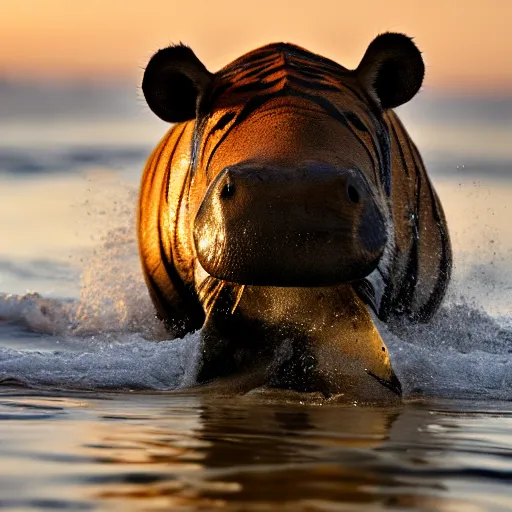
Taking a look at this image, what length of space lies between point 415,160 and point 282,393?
311 cm

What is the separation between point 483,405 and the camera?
6684 millimetres

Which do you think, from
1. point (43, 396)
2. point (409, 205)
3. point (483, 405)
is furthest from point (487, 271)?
point (43, 396)

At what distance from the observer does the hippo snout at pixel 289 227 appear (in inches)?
266

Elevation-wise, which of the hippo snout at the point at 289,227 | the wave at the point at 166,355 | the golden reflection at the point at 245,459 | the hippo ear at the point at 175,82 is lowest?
the golden reflection at the point at 245,459

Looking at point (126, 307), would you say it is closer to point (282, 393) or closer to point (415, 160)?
point (415, 160)

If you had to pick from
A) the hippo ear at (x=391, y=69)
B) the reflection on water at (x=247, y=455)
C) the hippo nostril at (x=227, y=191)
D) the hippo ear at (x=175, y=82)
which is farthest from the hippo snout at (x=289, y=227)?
the hippo ear at (x=391, y=69)

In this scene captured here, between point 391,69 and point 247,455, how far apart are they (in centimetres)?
419

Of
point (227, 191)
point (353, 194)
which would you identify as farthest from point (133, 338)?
point (353, 194)

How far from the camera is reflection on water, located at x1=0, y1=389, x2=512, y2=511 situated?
4059 millimetres

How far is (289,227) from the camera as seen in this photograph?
6734mm

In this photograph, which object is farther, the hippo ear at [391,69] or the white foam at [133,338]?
the hippo ear at [391,69]

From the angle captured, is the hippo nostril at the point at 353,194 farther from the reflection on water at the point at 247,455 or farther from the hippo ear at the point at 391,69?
the hippo ear at the point at 391,69

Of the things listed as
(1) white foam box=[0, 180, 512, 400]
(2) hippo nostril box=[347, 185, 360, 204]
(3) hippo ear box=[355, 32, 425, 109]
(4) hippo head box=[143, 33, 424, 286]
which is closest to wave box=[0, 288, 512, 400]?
(1) white foam box=[0, 180, 512, 400]

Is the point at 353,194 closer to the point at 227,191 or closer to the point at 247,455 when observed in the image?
the point at 227,191
